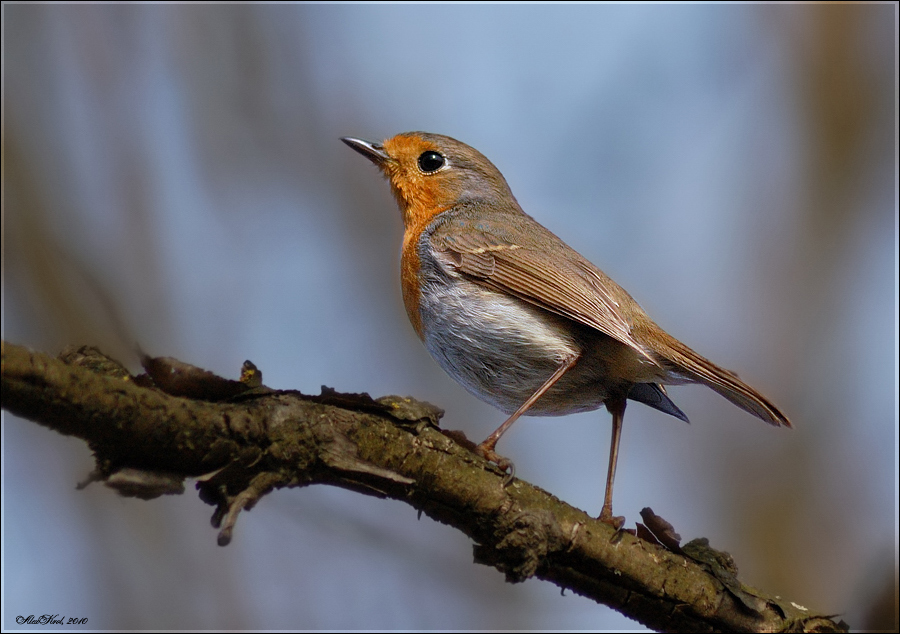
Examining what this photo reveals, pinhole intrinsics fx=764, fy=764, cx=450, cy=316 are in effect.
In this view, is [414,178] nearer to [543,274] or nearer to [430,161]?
[430,161]

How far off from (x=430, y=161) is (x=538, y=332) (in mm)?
1549

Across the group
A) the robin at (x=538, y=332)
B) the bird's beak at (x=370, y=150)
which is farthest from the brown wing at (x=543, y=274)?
the bird's beak at (x=370, y=150)

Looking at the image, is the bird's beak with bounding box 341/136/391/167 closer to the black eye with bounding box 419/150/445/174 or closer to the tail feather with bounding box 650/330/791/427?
the black eye with bounding box 419/150/445/174

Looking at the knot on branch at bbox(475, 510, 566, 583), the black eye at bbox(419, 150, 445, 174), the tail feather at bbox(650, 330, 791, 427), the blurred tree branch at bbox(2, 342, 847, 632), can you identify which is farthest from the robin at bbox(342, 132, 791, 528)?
the black eye at bbox(419, 150, 445, 174)

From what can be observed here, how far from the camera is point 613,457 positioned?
329cm

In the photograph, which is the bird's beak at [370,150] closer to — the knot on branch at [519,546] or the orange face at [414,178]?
the orange face at [414,178]

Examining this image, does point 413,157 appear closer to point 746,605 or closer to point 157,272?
point 157,272

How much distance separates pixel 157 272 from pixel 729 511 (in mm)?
4444

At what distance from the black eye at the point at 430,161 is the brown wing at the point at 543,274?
0.63 m

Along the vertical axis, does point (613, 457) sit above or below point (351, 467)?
above

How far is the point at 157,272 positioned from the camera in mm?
5320

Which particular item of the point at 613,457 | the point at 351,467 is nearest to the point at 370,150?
the point at 613,457

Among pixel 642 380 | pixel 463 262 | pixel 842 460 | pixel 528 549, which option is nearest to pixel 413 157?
pixel 463 262

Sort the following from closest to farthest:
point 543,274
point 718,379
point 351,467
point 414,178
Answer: point 351,467
point 718,379
point 543,274
point 414,178
